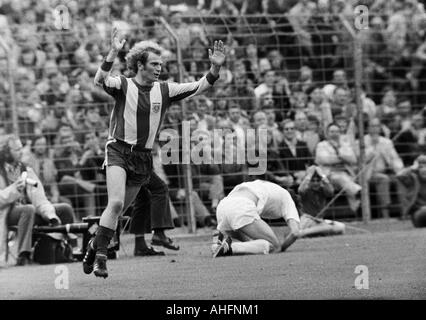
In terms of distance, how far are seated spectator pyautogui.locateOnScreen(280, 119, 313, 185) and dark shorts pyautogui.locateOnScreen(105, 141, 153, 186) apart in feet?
19.0

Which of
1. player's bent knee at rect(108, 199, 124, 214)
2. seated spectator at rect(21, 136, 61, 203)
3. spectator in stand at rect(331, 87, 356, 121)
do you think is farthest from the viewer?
spectator in stand at rect(331, 87, 356, 121)

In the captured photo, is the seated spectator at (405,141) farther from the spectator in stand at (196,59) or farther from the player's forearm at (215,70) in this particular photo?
the player's forearm at (215,70)

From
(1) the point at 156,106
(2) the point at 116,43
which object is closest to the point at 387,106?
(1) the point at 156,106

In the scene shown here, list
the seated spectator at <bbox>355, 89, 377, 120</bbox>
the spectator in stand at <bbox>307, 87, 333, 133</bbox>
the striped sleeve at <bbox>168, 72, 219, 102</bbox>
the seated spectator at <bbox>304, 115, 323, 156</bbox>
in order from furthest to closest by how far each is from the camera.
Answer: the seated spectator at <bbox>355, 89, 377, 120</bbox> → the spectator in stand at <bbox>307, 87, 333, 133</bbox> → the seated spectator at <bbox>304, 115, 323, 156</bbox> → the striped sleeve at <bbox>168, 72, 219, 102</bbox>

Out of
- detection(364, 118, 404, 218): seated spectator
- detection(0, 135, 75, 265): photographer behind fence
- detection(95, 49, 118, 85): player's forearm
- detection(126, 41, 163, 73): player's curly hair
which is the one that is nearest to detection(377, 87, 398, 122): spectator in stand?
detection(364, 118, 404, 218): seated spectator

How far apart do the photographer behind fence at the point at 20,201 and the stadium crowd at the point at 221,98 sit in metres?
2.10

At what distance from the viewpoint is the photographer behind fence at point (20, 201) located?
13258 millimetres

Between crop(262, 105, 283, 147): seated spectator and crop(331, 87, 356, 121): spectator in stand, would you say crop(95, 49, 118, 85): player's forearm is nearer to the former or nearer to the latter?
crop(262, 105, 283, 147): seated spectator

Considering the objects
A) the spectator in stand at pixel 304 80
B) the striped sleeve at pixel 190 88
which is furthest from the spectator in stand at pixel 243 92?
the striped sleeve at pixel 190 88

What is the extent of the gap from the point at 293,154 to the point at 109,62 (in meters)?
6.78

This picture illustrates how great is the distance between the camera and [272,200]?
522 inches

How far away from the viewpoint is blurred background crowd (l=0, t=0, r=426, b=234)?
16.4 meters
